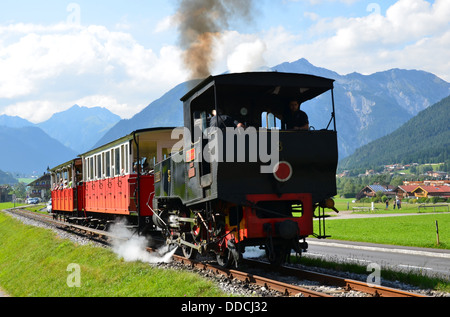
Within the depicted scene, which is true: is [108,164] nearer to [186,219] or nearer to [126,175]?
[126,175]

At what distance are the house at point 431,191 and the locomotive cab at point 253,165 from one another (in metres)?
140

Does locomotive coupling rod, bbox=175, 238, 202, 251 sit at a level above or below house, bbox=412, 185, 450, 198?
above

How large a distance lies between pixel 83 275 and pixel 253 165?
7.38m

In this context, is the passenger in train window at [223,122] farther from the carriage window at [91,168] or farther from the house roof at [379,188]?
the house roof at [379,188]

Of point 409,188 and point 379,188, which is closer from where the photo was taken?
point 409,188

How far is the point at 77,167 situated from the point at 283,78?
20.7 meters

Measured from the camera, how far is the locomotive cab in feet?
31.2

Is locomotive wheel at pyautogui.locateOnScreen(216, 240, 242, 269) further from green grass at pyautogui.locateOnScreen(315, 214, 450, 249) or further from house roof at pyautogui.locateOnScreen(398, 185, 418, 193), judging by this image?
house roof at pyautogui.locateOnScreen(398, 185, 418, 193)

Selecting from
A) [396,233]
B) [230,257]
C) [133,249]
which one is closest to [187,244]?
[230,257]

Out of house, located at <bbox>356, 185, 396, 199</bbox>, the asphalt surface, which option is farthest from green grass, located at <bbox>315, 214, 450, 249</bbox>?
house, located at <bbox>356, 185, 396, 199</bbox>

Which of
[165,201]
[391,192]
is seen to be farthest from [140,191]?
[391,192]

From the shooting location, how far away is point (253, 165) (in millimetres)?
9641

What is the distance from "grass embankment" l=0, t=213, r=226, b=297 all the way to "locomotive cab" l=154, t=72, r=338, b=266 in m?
1.09
